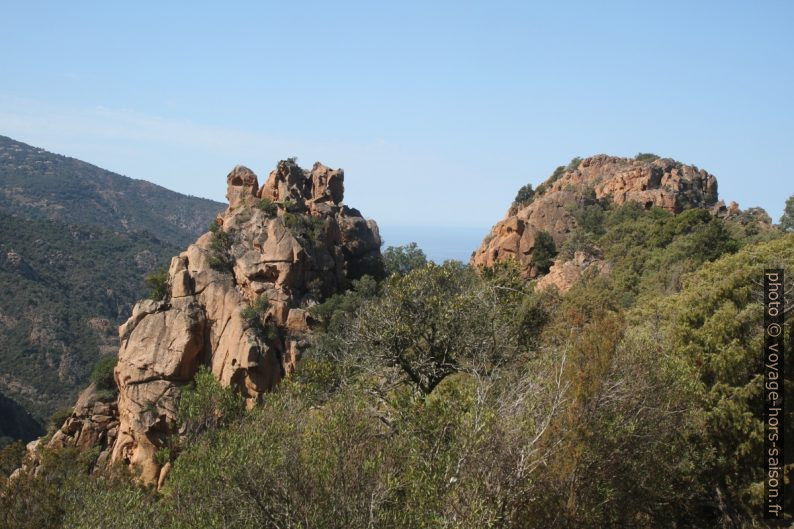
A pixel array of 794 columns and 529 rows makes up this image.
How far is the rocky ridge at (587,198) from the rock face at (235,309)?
40.6ft

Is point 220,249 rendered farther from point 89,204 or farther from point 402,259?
point 89,204

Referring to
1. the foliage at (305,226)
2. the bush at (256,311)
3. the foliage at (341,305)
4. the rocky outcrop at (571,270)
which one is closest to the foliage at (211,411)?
the bush at (256,311)

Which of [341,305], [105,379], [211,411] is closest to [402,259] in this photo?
[341,305]

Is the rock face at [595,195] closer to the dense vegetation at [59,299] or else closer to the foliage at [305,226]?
the foliage at [305,226]

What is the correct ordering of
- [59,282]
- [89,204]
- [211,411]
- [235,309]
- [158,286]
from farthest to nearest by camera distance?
[89,204]
[59,282]
[158,286]
[235,309]
[211,411]

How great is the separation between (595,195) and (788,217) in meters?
16.0

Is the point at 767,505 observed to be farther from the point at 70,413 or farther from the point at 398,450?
the point at 70,413

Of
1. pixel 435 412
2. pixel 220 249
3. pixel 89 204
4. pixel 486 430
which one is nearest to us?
pixel 486 430

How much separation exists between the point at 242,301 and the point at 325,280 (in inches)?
243

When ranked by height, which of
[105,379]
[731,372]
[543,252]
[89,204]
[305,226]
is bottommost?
[105,379]

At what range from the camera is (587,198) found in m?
60.6

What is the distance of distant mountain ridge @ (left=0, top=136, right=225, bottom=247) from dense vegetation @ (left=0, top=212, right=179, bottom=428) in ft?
106

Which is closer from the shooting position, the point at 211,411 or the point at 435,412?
the point at 435,412

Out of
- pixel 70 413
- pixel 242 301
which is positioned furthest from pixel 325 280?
pixel 70 413
